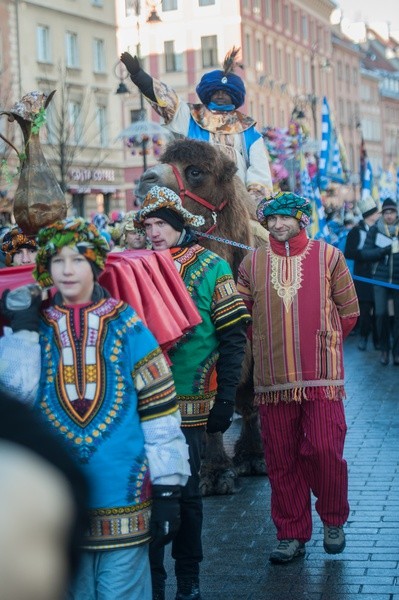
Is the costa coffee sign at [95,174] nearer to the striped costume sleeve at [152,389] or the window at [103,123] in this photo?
the window at [103,123]

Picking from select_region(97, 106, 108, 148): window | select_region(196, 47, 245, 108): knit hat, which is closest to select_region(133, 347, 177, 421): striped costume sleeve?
select_region(196, 47, 245, 108): knit hat

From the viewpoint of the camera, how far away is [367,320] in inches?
692

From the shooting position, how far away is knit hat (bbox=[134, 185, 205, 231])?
552 centimetres

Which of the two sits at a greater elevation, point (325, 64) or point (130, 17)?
point (130, 17)

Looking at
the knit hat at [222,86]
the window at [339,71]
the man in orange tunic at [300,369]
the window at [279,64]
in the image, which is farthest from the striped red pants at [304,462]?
the window at [339,71]

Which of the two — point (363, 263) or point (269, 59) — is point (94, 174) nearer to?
point (269, 59)

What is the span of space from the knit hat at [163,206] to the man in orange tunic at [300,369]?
73 cm

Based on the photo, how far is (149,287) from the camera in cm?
451

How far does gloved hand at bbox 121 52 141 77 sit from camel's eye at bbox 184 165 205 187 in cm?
64

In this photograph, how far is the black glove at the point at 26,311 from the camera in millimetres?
3910

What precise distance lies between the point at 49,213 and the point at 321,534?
2.74 metres

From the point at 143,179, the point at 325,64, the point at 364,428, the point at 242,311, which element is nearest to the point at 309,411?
the point at 242,311

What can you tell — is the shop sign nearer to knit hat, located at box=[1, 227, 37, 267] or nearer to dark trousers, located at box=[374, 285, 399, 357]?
dark trousers, located at box=[374, 285, 399, 357]

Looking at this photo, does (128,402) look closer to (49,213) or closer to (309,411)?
(49,213)
